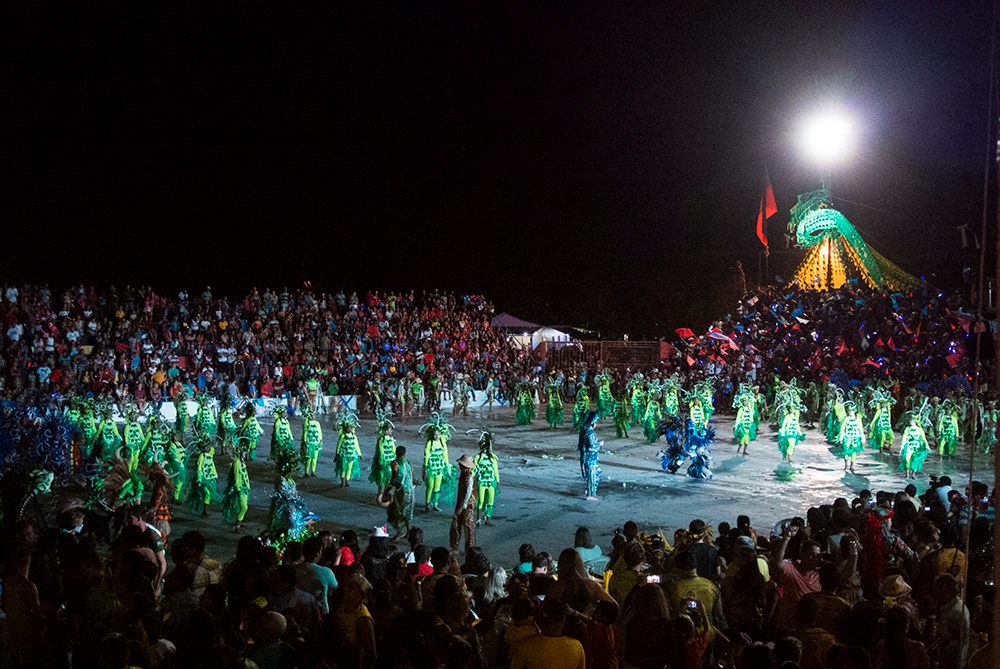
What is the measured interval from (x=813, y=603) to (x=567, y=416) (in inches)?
960

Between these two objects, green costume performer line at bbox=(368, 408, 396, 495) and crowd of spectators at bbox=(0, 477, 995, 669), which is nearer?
crowd of spectators at bbox=(0, 477, 995, 669)

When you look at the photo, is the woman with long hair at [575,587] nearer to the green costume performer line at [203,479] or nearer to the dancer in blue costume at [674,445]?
the green costume performer line at [203,479]

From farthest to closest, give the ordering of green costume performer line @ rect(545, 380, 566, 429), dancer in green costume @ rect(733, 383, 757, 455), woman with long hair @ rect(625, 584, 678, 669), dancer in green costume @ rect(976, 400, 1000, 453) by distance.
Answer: green costume performer line @ rect(545, 380, 566, 429) < dancer in green costume @ rect(976, 400, 1000, 453) < dancer in green costume @ rect(733, 383, 757, 455) < woman with long hair @ rect(625, 584, 678, 669)

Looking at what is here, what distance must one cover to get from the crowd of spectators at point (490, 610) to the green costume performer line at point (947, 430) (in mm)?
13802

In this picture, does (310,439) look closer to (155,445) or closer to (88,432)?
(155,445)

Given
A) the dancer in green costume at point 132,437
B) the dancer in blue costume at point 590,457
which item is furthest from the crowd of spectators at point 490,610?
the dancer in green costume at point 132,437

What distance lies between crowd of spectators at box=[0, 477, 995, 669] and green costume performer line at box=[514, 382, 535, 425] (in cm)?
1844

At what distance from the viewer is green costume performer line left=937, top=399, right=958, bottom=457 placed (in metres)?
19.6

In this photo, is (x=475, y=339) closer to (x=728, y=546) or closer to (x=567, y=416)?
(x=567, y=416)

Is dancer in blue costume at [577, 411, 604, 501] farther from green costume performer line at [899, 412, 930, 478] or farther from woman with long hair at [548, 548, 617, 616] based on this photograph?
woman with long hair at [548, 548, 617, 616]

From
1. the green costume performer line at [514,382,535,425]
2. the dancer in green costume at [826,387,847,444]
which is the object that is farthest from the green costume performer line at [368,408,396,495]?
the dancer in green costume at [826,387,847,444]

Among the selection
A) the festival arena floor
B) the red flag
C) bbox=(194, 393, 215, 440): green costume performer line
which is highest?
the red flag

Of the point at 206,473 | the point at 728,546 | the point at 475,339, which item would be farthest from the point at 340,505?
the point at 475,339

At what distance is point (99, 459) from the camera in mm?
15414
